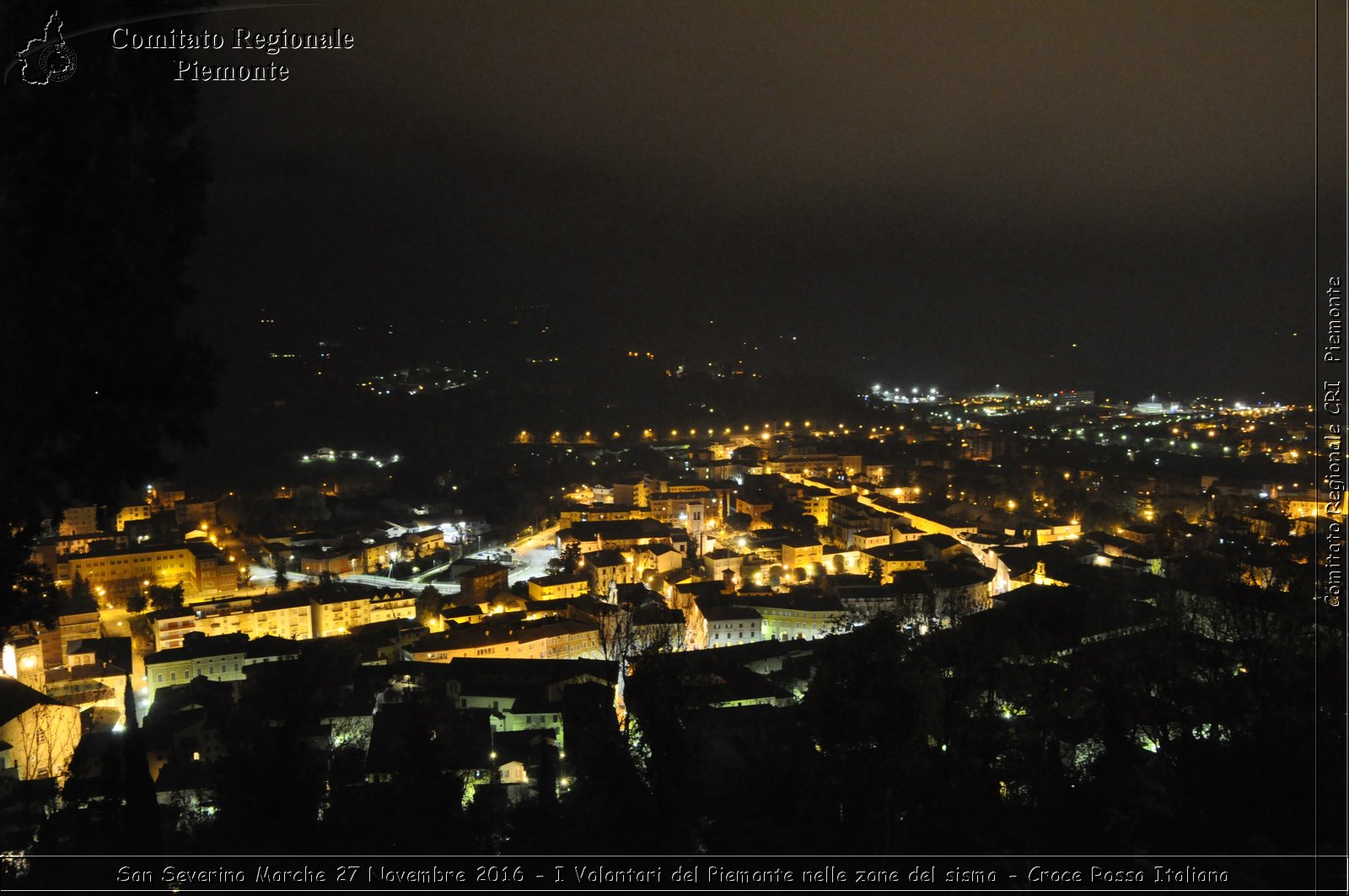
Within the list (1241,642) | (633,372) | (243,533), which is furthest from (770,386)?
(1241,642)

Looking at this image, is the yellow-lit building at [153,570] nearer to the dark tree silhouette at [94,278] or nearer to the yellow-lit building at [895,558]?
the yellow-lit building at [895,558]

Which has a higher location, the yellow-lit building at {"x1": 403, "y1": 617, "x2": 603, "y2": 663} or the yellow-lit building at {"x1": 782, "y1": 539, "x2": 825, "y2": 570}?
the yellow-lit building at {"x1": 782, "y1": 539, "x2": 825, "y2": 570}

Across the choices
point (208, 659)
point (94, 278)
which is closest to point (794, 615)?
point (208, 659)

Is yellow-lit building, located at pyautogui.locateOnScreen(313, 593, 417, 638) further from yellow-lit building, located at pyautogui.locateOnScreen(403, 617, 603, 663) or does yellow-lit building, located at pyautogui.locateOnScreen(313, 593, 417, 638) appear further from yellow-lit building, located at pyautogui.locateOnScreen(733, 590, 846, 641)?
yellow-lit building, located at pyautogui.locateOnScreen(733, 590, 846, 641)

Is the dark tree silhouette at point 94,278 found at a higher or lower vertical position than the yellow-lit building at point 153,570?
higher

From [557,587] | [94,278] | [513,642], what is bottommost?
[513,642]

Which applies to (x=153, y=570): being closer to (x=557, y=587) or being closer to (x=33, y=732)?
(x=557, y=587)

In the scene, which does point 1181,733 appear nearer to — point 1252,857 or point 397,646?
point 1252,857

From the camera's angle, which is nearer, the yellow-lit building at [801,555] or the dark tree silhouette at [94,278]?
the dark tree silhouette at [94,278]

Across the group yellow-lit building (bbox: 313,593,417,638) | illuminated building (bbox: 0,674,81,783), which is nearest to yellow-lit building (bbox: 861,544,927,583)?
yellow-lit building (bbox: 313,593,417,638)

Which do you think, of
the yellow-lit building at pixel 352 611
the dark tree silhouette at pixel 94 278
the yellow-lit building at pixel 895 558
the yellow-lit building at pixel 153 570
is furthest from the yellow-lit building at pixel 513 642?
the dark tree silhouette at pixel 94 278

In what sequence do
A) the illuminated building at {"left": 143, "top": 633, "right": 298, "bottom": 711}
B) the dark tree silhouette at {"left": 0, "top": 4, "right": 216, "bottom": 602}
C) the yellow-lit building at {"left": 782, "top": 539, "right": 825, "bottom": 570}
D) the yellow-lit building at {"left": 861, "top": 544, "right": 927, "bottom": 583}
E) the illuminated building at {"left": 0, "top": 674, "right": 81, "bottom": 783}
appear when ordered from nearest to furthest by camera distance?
the dark tree silhouette at {"left": 0, "top": 4, "right": 216, "bottom": 602}
the illuminated building at {"left": 0, "top": 674, "right": 81, "bottom": 783}
the illuminated building at {"left": 143, "top": 633, "right": 298, "bottom": 711}
the yellow-lit building at {"left": 861, "top": 544, "right": 927, "bottom": 583}
the yellow-lit building at {"left": 782, "top": 539, "right": 825, "bottom": 570}
